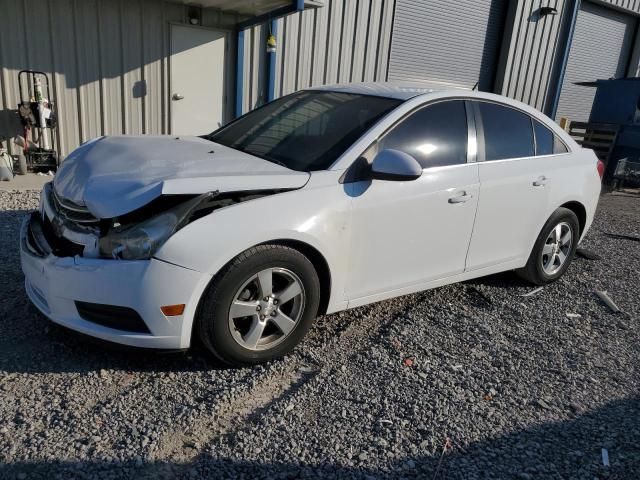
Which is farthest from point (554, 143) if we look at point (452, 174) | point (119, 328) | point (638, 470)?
point (119, 328)

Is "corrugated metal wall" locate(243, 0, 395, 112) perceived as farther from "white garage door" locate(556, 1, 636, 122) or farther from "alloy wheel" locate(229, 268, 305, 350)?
"white garage door" locate(556, 1, 636, 122)

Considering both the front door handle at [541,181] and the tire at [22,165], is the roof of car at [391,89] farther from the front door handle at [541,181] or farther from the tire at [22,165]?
the tire at [22,165]

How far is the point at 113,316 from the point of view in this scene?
269 cm

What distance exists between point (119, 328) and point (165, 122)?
21.4 feet

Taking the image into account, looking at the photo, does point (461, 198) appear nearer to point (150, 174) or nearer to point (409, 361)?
point (409, 361)

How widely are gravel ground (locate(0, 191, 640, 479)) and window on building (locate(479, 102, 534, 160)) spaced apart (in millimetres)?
1241

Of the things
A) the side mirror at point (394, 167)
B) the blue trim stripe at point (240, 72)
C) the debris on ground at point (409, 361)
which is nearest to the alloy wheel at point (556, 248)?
the debris on ground at point (409, 361)

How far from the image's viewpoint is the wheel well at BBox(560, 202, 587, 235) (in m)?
4.61

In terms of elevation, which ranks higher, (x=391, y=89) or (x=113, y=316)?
(x=391, y=89)

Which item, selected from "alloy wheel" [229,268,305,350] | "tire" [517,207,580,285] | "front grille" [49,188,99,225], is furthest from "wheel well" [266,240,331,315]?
"tire" [517,207,580,285]

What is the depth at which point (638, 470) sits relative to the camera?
249cm

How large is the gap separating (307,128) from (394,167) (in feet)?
2.78

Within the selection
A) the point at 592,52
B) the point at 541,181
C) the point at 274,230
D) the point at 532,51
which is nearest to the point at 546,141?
the point at 541,181

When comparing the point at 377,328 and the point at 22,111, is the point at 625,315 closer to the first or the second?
the point at 377,328
